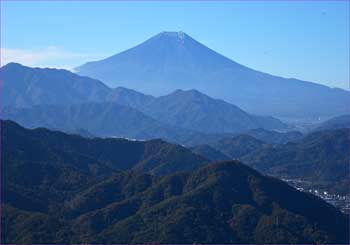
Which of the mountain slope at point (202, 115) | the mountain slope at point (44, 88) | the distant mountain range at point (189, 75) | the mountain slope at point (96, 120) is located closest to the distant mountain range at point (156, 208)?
the mountain slope at point (96, 120)

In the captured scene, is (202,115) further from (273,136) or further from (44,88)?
(44,88)

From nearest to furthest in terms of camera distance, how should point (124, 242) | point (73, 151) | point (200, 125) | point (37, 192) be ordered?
point (124, 242) < point (37, 192) < point (73, 151) < point (200, 125)

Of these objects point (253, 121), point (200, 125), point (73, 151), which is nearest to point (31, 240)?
point (73, 151)

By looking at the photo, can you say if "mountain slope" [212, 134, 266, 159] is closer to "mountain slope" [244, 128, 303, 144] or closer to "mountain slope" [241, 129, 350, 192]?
"mountain slope" [241, 129, 350, 192]

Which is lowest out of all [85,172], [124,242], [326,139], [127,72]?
[124,242]

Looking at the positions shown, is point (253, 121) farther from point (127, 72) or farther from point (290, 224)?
point (290, 224)

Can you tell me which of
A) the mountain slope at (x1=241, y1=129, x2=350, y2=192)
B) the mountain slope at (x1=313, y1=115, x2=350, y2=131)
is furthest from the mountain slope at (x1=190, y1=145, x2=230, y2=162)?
the mountain slope at (x1=313, y1=115, x2=350, y2=131)
